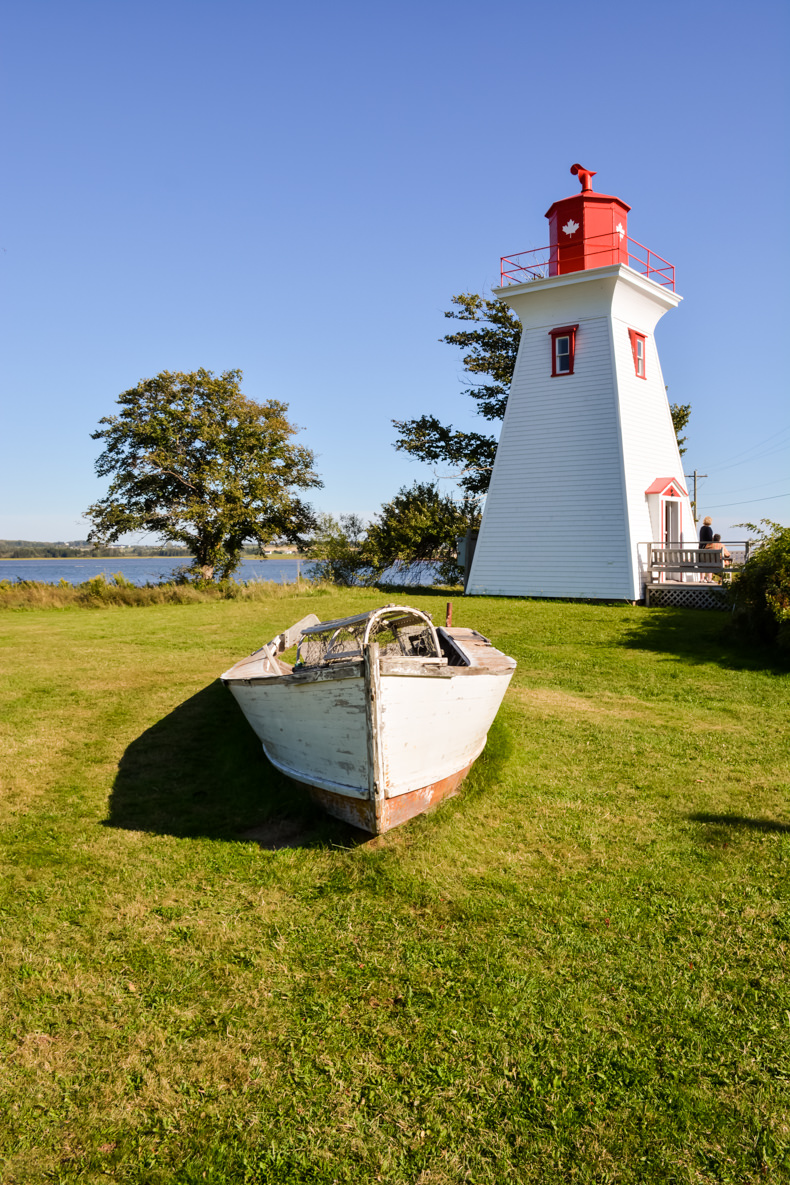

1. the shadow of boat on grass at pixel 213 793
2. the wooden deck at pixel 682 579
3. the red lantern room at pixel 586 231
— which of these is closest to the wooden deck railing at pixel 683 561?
the wooden deck at pixel 682 579

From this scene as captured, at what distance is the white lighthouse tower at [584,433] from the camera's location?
68.0ft

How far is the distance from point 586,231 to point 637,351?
12.8 ft

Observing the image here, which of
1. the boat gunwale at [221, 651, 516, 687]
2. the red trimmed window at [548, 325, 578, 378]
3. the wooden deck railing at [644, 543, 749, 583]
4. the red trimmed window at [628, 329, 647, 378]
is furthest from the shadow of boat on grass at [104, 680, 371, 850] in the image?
the red trimmed window at [628, 329, 647, 378]

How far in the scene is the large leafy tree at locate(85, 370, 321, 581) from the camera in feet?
104

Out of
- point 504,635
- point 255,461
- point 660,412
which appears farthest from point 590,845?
point 255,461

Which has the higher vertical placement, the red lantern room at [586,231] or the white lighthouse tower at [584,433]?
the red lantern room at [586,231]

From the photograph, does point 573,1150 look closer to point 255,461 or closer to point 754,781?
point 754,781

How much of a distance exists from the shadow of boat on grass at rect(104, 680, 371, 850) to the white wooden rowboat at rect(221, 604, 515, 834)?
14.3 inches

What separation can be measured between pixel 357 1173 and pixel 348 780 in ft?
9.99

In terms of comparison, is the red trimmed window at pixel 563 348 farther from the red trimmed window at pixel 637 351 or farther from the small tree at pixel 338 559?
the small tree at pixel 338 559

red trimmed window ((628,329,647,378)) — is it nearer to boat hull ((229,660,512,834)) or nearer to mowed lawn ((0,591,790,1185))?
mowed lawn ((0,591,790,1185))

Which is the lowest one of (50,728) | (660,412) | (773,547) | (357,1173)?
(357,1173)

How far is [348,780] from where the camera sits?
20.1 ft

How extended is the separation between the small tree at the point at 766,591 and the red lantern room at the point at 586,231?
→ 1097 cm
